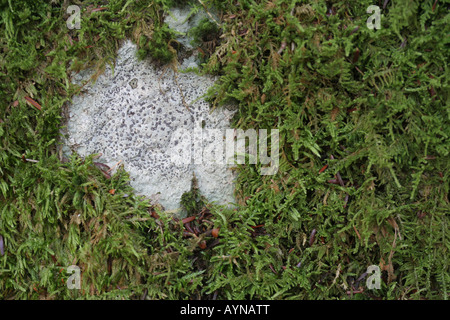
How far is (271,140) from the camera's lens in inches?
84.4

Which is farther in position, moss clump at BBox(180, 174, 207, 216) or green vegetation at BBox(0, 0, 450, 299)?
moss clump at BBox(180, 174, 207, 216)

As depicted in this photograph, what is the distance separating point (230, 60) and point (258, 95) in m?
0.28

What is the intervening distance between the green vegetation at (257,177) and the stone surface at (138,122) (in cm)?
9

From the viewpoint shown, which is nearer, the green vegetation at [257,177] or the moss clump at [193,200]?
the green vegetation at [257,177]

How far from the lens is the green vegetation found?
2.00 meters

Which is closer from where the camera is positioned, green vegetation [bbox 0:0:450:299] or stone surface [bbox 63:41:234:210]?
green vegetation [bbox 0:0:450:299]

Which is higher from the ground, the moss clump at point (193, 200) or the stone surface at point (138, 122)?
the stone surface at point (138, 122)

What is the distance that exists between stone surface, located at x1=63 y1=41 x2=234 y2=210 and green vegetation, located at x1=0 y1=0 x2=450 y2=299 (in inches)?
3.5

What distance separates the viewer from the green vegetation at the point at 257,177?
2004mm

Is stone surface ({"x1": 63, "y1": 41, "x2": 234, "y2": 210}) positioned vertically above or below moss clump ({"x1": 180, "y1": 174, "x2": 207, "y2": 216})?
above

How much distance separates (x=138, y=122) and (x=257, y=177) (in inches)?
33.3

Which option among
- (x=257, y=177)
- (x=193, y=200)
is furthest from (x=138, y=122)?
(x=257, y=177)

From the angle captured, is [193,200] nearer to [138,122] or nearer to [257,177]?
[257,177]

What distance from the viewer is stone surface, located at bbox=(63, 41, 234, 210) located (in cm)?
221
